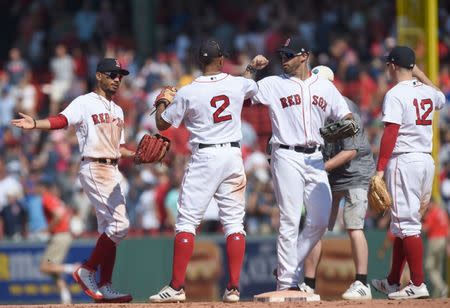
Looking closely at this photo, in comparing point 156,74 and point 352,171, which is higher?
point 156,74

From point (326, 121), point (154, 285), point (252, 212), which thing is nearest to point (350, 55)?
point (252, 212)

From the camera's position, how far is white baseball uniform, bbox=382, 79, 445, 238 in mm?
10086

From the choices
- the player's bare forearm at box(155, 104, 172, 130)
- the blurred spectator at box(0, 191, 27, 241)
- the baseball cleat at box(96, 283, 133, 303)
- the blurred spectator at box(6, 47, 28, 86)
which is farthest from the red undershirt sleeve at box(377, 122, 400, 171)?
the blurred spectator at box(6, 47, 28, 86)

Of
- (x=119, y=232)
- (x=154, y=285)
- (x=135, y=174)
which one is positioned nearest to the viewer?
(x=119, y=232)

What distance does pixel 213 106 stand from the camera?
31.7ft

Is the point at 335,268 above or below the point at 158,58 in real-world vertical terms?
below

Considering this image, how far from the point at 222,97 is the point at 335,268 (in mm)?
7600

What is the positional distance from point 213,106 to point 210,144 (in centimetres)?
32

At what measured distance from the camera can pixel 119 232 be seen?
33.9 ft

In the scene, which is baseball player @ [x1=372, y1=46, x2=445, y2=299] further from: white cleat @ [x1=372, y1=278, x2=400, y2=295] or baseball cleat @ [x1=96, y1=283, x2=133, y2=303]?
baseball cleat @ [x1=96, y1=283, x2=133, y2=303]

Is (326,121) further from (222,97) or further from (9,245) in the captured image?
(9,245)

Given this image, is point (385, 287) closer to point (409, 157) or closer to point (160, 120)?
point (409, 157)

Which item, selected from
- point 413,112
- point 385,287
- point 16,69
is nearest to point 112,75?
point 413,112

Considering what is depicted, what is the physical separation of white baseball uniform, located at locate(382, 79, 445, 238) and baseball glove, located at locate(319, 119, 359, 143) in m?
0.39
